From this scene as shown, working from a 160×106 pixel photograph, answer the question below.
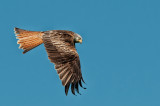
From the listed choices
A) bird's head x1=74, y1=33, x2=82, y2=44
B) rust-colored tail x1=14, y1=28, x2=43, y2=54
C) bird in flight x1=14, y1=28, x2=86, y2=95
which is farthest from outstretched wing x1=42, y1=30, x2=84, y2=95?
bird's head x1=74, y1=33, x2=82, y2=44

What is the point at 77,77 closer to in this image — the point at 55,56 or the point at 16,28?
the point at 55,56

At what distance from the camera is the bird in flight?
482 inches

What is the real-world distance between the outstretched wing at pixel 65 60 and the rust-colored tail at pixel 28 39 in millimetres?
505

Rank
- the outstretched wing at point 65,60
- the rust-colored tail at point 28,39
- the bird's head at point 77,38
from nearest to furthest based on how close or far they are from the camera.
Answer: the outstretched wing at point 65,60, the rust-colored tail at point 28,39, the bird's head at point 77,38

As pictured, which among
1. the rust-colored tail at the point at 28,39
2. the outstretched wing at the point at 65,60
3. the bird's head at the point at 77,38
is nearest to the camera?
the outstretched wing at the point at 65,60

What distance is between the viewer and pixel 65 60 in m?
12.5

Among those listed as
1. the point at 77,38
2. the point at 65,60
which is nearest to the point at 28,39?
the point at 77,38

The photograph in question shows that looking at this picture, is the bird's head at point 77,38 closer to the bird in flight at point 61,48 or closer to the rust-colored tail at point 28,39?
the bird in flight at point 61,48

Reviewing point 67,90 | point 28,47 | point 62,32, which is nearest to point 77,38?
point 62,32

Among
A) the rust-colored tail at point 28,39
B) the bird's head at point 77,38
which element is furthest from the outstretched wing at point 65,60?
the bird's head at point 77,38

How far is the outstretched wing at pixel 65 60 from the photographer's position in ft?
40.0

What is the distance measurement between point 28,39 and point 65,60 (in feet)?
7.56

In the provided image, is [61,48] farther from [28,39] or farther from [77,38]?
[28,39]

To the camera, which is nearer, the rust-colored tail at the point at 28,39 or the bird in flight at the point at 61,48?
the bird in flight at the point at 61,48
